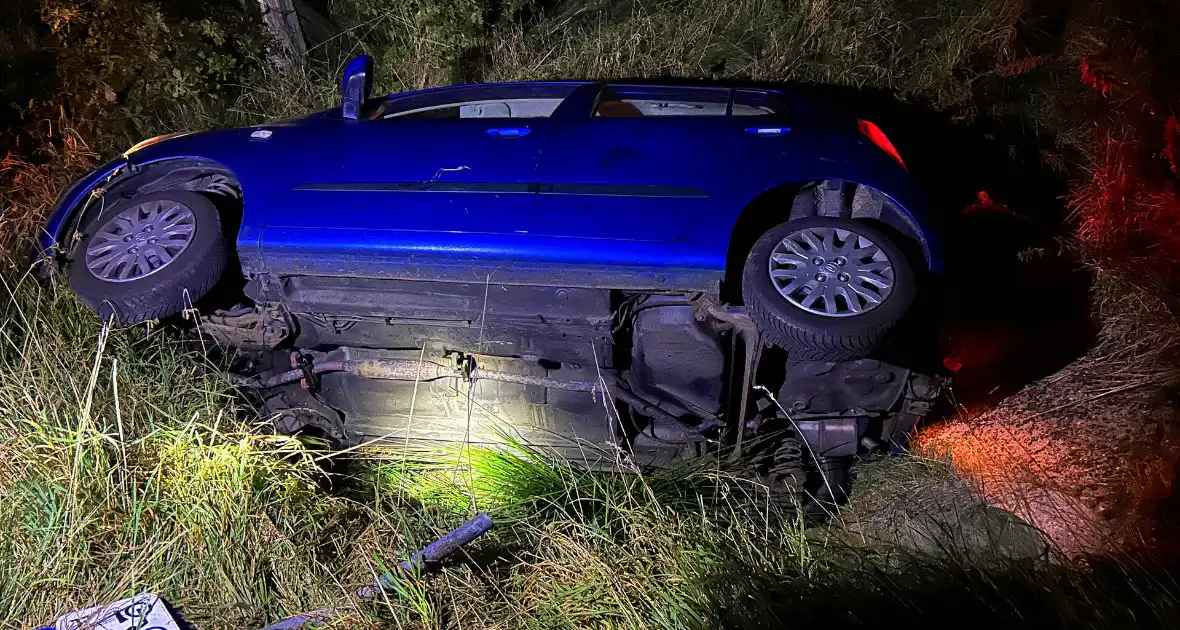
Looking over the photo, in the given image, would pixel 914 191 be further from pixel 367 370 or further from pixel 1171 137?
pixel 367 370

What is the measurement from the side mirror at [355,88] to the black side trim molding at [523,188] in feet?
2.32

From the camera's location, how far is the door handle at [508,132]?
3.59 m

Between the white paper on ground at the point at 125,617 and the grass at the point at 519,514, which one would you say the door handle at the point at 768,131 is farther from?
the white paper on ground at the point at 125,617

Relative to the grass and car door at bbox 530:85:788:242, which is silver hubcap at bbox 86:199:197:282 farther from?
car door at bbox 530:85:788:242

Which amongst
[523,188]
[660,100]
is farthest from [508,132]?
[660,100]

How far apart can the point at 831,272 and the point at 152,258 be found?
283cm

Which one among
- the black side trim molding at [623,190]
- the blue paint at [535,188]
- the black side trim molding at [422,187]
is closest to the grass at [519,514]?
the blue paint at [535,188]

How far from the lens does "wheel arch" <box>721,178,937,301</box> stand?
3.28 meters

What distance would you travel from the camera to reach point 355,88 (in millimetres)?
4027

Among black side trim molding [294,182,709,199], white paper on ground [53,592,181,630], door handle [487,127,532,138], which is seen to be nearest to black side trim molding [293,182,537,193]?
black side trim molding [294,182,709,199]

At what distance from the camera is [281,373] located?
12.5 ft

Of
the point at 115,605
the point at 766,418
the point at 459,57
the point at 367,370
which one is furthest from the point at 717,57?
the point at 115,605

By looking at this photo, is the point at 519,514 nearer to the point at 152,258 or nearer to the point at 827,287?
the point at 827,287

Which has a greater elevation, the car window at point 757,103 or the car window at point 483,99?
the car window at point 757,103
